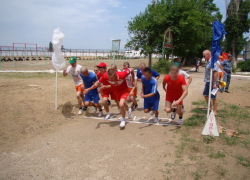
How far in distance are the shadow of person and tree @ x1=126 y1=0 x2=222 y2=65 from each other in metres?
15.1

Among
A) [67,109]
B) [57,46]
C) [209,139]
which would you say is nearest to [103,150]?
[209,139]

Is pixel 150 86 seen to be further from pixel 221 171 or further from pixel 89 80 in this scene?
pixel 221 171

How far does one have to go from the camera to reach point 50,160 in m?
4.02

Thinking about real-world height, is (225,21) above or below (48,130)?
above

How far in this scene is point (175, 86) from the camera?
17.1 feet

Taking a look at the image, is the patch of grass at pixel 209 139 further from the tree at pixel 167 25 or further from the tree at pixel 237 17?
the tree at pixel 237 17

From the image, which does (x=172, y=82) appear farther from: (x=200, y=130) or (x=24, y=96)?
(x=24, y=96)

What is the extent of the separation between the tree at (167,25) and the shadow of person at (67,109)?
15.1m

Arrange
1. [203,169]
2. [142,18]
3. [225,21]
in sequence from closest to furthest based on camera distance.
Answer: [203,169], [142,18], [225,21]

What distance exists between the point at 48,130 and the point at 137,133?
2.51 m

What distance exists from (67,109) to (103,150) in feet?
12.3

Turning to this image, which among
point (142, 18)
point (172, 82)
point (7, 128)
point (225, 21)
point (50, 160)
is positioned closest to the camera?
point (50, 160)

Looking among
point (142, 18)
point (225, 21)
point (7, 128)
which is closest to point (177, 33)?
point (142, 18)

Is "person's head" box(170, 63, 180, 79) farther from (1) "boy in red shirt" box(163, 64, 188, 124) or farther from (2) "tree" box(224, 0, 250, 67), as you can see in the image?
(2) "tree" box(224, 0, 250, 67)
